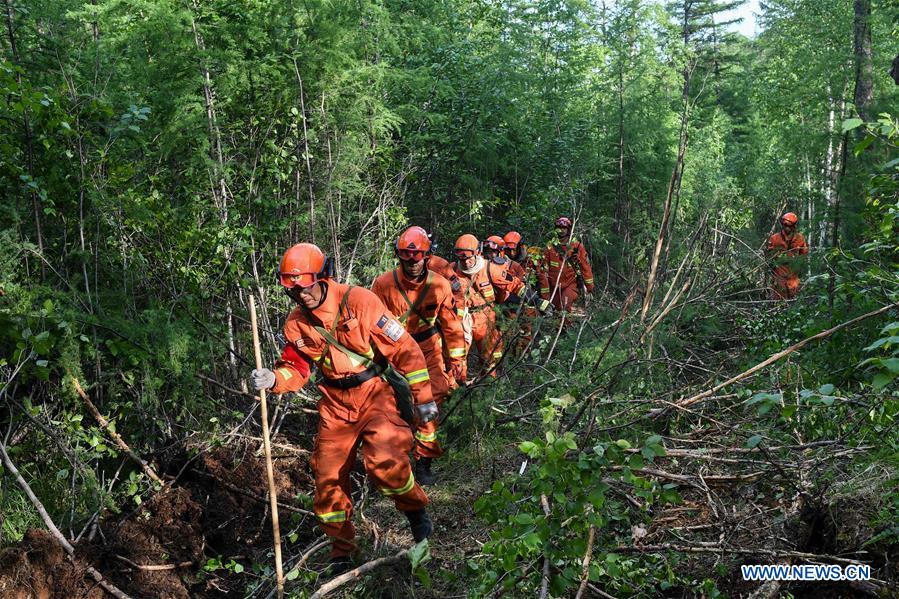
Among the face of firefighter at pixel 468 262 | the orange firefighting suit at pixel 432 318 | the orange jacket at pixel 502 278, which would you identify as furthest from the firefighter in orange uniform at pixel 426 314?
the orange jacket at pixel 502 278

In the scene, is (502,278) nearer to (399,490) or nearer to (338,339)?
(338,339)

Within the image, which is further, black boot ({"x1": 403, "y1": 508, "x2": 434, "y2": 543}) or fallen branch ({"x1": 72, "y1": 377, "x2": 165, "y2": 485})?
fallen branch ({"x1": 72, "y1": 377, "x2": 165, "y2": 485})

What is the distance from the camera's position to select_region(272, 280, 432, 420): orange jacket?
17.1 feet

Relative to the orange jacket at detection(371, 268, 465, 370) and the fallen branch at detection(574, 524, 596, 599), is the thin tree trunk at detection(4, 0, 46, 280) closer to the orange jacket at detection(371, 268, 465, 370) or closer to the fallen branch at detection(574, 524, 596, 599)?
the orange jacket at detection(371, 268, 465, 370)

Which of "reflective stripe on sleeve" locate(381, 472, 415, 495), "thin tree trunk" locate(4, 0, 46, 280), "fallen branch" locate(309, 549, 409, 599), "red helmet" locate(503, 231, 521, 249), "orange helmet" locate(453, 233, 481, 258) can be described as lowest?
"fallen branch" locate(309, 549, 409, 599)

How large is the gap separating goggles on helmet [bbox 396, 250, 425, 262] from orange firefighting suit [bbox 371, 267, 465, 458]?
0.23 m

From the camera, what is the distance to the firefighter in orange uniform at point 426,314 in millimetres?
7012

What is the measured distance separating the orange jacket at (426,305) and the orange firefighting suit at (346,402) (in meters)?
1.83

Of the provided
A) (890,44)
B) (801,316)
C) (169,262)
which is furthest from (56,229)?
(890,44)

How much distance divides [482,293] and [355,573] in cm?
562

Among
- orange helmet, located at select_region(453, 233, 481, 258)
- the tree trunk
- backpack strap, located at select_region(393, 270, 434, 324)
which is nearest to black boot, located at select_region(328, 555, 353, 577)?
backpack strap, located at select_region(393, 270, 434, 324)

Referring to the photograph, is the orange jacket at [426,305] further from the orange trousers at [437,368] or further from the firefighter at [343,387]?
the firefighter at [343,387]

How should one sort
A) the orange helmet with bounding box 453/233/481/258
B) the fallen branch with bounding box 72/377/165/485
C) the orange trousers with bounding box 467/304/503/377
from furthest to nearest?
the orange helmet with bounding box 453/233/481/258
the orange trousers with bounding box 467/304/503/377
the fallen branch with bounding box 72/377/165/485

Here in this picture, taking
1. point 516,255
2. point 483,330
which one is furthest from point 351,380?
point 516,255
